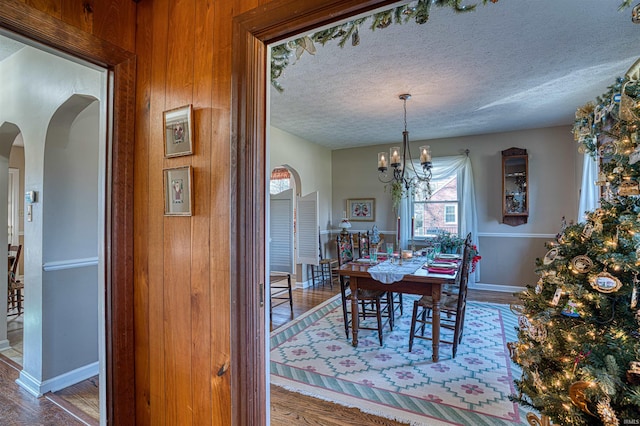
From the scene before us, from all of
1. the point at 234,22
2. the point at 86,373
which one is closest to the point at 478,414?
the point at 234,22

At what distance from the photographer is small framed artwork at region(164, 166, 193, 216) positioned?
53.7 inches

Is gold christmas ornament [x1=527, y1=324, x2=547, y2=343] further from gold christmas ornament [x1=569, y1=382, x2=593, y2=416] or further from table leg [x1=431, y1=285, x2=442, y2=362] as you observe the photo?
table leg [x1=431, y1=285, x2=442, y2=362]

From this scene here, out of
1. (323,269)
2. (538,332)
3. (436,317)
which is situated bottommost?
(323,269)

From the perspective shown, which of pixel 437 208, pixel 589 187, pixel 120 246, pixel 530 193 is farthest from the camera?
pixel 437 208

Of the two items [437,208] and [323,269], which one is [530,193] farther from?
[323,269]

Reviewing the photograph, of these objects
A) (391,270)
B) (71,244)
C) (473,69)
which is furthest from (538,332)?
(71,244)

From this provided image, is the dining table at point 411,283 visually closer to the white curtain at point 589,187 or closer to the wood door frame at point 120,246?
the wood door frame at point 120,246

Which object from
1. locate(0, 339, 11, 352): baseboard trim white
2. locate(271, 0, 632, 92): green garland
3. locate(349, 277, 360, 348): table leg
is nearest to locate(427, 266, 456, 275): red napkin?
locate(349, 277, 360, 348): table leg

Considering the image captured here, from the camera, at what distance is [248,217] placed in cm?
122

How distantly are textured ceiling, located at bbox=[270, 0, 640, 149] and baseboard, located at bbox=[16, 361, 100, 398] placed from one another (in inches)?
127

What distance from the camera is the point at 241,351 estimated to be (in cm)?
121

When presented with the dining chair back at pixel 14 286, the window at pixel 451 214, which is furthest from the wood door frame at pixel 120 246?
the window at pixel 451 214

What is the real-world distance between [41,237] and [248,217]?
7.41 feet

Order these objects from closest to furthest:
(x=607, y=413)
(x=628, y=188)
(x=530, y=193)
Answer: (x=607, y=413), (x=628, y=188), (x=530, y=193)
